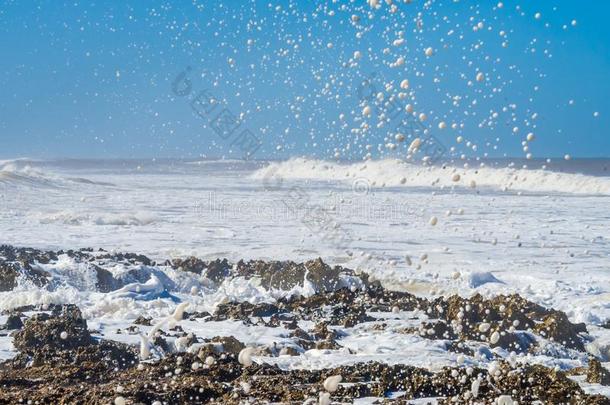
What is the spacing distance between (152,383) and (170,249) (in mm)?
11186

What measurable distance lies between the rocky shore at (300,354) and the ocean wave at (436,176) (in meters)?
24.4

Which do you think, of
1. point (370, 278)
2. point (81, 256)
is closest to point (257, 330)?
point (370, 278)

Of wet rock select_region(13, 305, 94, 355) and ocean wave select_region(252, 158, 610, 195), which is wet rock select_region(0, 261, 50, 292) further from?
ocean wave select_region(252, 158, 610, 195)

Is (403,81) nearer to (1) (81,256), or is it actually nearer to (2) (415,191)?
(1) (81,256)

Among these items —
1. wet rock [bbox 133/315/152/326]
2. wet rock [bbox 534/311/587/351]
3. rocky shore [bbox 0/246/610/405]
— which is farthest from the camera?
wet rock [bbox 133/315/152/326]

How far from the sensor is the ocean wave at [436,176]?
1778 inches

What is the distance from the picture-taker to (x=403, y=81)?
29.0 feet

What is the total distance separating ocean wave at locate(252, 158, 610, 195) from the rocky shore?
24.4 metres

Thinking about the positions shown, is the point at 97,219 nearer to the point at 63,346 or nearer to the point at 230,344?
the point at 63,346

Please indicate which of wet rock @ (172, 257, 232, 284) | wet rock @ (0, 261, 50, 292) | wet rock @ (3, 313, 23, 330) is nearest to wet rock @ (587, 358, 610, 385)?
wet rock @ (3, 313, 23, 330)

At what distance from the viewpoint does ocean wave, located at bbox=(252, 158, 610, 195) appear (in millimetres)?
45156

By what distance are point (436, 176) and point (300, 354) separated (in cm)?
4661

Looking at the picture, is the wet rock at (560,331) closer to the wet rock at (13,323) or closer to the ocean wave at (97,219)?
the wet rock at (13,323)

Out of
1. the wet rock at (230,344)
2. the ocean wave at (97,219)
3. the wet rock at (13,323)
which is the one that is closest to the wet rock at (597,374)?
the wet rock at (230,344)
